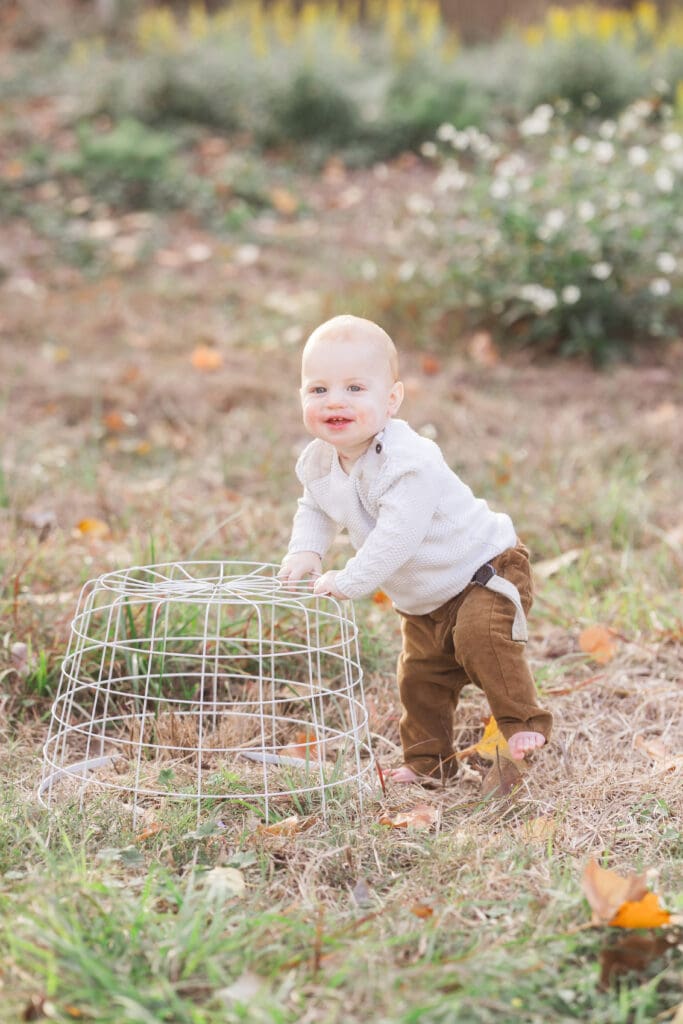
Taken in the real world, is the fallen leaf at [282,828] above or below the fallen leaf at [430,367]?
above

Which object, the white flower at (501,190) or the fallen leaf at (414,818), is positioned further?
the white flower at (501,190)

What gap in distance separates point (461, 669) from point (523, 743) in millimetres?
243

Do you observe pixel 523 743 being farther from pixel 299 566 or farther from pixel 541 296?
pixel 541 296

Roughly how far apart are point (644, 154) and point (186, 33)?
6.56 meters

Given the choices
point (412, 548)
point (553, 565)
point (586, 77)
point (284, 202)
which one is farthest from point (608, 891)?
point (586, 77)

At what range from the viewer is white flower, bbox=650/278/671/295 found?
5129 mm

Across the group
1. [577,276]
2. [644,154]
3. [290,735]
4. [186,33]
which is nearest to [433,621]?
[290,735]

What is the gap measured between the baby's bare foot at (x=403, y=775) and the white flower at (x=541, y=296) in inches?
127

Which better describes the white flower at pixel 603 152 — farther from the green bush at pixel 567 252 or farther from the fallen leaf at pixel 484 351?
the fallen leaf at pixel 484 351

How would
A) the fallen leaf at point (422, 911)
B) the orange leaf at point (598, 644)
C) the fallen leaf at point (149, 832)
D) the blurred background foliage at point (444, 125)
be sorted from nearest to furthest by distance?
the fallen leaf at point (422, 911) → the fallen leaf at point (149, 832) → the orange leaf at point (598, 644) → the blurred background foliage at point (444, 125)

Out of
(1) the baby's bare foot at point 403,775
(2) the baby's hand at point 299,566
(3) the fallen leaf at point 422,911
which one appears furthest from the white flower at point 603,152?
(3) the fallen leaf at point 422,911

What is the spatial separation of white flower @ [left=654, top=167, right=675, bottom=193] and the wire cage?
3257 mm

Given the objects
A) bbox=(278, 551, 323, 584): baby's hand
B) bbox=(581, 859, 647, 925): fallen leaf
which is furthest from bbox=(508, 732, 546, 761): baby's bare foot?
bbox=(581, 859, 647, 925): fallen leaf

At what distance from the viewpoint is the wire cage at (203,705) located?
225cm
